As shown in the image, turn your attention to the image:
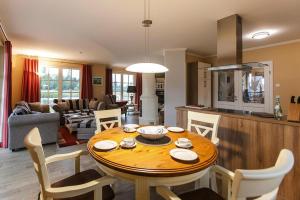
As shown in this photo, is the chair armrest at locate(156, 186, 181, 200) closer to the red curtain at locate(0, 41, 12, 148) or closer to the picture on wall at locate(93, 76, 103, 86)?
the red curtain at locate(0, 41, 12, 148)

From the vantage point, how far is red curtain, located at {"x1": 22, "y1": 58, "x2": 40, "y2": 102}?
5883 mm

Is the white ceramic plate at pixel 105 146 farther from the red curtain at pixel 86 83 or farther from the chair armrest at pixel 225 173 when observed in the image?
the red curtain at pixel 86 83

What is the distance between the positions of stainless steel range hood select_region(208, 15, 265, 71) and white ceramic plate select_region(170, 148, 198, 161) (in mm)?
1723

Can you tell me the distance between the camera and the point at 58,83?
682cm

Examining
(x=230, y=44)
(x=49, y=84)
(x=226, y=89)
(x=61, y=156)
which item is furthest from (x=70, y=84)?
(x=230, y=44)

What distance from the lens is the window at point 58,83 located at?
21.4 feet

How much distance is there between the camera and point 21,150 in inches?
133

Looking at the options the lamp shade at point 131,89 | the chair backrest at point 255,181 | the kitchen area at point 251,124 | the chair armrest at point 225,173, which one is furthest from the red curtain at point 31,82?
the chair backrest at point 255,181

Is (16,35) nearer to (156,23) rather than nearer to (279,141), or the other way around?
(156,23)

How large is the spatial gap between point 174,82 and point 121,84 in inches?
204

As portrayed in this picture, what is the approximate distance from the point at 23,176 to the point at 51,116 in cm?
153

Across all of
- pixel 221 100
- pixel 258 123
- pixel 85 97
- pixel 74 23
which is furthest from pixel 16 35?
pixel 221 100

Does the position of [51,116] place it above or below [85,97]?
below

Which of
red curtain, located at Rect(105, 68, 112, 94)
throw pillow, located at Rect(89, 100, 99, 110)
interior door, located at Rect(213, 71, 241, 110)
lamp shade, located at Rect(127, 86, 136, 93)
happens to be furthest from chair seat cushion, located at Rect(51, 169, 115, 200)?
lamp shade, located at Rect(127, 86, 136, 93)
